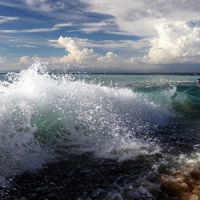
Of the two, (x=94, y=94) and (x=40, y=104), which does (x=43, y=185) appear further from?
(x=94, y=94)

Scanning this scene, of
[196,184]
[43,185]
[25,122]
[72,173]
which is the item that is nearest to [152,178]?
[196,184]

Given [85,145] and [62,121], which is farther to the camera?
[62,121]

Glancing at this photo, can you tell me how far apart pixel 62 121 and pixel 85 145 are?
3.11m

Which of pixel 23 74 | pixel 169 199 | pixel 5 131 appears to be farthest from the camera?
pixel 23 74

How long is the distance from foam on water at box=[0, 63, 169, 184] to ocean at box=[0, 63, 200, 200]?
0.11 ft

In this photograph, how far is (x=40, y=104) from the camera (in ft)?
54.7

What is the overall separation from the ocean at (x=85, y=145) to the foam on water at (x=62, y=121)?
0.03 metres

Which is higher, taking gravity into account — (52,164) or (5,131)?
(5,131)

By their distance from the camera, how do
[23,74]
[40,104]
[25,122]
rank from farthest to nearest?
[23,74]
[40,104]
[25,122]

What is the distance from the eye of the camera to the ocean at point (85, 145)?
9.66m

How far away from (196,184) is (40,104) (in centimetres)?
932

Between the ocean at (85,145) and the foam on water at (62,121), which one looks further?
the foam on water at (62,121)

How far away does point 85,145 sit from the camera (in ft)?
45.8

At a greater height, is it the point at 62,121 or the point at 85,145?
the point at 62,121
